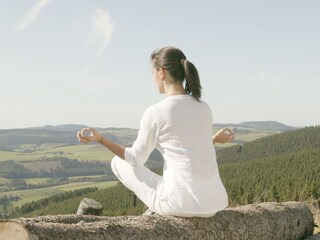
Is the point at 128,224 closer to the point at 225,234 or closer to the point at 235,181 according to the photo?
the point at 225,234

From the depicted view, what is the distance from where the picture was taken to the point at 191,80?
4.52m

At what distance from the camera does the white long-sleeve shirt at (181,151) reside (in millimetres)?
4461

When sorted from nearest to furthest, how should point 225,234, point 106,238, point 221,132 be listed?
point 106,238, point 225,234, point 221,132

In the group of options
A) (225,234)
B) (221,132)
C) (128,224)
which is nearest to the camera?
(128,224)

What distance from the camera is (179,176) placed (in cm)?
447

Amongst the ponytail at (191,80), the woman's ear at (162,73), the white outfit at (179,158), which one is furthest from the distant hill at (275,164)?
the woman's ear at (162,73)

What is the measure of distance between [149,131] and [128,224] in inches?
36.5

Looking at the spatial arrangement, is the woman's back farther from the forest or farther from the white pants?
the forest

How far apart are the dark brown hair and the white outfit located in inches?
6.0

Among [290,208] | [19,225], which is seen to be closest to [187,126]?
[19,225]

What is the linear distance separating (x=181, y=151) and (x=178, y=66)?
0.85 meters

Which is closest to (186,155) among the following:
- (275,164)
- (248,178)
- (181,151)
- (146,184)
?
(181,151)

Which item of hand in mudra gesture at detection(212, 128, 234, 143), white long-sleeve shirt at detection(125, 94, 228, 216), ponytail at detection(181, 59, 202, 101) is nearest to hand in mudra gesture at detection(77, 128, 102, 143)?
white long-sleeve shirt at detection(125, 94, 228, 216)

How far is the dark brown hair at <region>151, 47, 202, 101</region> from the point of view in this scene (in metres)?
4.46
